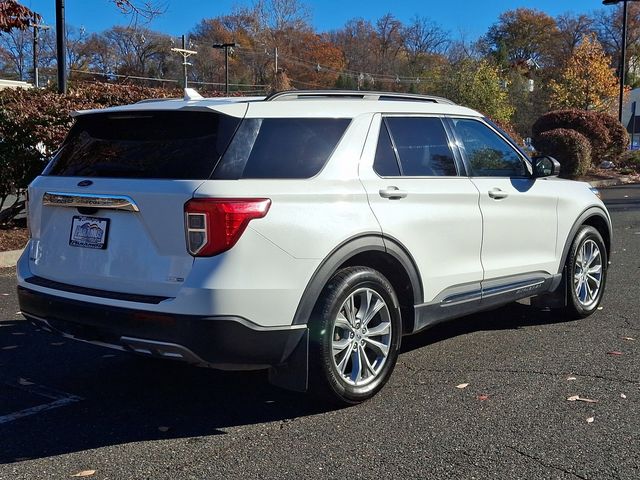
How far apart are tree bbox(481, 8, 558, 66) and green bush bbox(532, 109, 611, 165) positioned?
69047 mm

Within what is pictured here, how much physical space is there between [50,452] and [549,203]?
4.12 m

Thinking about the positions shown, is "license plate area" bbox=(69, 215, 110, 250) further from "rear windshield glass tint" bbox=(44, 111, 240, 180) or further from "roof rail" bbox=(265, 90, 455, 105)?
"roof rail" bbox=(265, 90, 455, 105)

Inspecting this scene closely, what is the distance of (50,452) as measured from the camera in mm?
3562

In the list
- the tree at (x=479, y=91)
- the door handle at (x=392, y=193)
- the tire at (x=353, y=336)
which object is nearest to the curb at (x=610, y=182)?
the tree at (x=479, y=91)

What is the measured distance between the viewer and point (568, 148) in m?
21.6

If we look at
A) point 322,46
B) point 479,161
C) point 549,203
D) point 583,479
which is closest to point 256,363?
point 583,479

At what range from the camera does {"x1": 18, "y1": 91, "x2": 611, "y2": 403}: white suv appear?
3.56 meters

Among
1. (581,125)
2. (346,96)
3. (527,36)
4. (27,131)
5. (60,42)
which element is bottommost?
(346,96)

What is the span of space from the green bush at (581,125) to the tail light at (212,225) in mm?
21468

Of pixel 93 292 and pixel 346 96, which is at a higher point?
pixel 346 96

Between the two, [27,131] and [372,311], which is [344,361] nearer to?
[372,311]

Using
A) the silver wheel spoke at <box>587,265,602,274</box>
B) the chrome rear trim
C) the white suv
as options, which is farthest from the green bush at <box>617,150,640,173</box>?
the chrome rear trim

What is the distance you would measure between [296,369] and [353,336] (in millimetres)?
476

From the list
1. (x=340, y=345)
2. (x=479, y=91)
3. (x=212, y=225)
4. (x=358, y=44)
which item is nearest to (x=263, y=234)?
(x=212, y=225)
